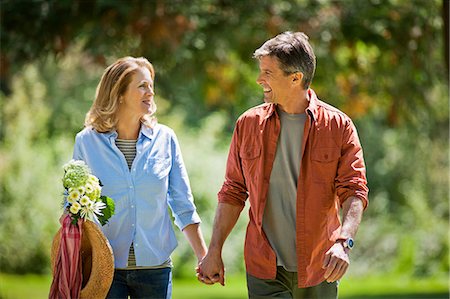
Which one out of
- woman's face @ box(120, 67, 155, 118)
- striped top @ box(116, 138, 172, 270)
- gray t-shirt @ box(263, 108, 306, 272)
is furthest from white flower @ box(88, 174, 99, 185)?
gray t-shirt @ box(263, 108, 306, 272)

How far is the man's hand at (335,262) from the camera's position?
3943 millimetres

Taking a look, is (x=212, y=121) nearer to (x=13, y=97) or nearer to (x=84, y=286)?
(x=13, y=97)

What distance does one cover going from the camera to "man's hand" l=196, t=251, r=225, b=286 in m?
4.33

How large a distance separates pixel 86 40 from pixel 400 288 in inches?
276

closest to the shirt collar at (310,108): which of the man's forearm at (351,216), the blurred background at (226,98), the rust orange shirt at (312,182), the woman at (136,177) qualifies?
the rust orange shirt at (312,182)

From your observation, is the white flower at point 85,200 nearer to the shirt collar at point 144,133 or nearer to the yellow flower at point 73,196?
the yellow flower at point 73,196

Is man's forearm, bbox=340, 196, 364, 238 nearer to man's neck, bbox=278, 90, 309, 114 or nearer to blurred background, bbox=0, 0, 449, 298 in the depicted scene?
man's neck, bbox=278, 90, 309, 114

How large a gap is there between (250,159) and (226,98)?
25.7ft

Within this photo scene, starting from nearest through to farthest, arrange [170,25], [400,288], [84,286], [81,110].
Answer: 1. [84,286]
2. [170,25]
3. [400,288]
4. [81,110]

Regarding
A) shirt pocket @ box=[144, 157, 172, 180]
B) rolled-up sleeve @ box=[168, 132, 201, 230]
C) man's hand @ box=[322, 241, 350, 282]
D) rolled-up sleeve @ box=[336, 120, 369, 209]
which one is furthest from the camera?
rolled-up sleeve @ box=[168, 132, 201, 230]

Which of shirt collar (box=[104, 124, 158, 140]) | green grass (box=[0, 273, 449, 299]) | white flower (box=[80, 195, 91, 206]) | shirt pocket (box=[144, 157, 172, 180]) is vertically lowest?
green grass (box=[0, 273, 449, 299])

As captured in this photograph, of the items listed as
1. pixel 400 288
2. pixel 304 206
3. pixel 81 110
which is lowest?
pixel 400 288

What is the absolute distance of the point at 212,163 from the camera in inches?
566

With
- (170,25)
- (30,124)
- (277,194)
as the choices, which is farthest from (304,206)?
(30,124)
